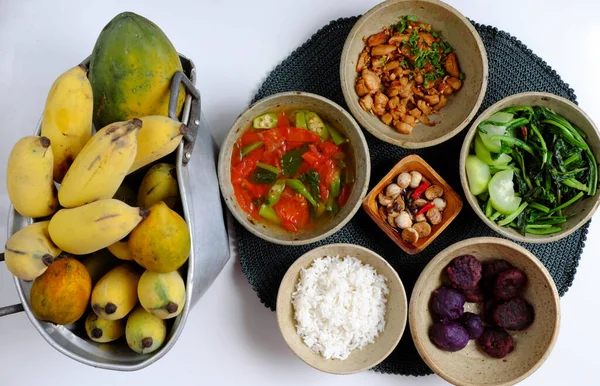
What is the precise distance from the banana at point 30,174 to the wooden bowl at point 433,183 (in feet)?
2.22

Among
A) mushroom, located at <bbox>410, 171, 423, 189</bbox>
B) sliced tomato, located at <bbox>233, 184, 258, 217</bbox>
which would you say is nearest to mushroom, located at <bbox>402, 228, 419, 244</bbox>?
mushroom, located at <bbox>410, 171, 423, 189</bbox>

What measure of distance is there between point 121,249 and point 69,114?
24 cm

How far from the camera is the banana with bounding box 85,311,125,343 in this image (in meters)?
0.94

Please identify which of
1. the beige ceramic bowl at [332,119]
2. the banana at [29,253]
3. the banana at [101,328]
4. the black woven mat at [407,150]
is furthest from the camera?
the black woven mat at [407,150]

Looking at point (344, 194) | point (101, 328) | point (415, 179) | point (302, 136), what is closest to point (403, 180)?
point (415, 179)

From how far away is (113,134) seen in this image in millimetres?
849

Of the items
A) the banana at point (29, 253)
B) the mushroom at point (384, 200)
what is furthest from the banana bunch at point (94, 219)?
the mushroom at point (384, 200)

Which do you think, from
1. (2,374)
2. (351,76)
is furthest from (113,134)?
(2,374)

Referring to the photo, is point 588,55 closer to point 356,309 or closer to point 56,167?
point 356,309

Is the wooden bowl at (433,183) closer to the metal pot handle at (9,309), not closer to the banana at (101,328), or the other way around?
the banana at (101,328)

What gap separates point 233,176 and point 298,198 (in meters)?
0.16

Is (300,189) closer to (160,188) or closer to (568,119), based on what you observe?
(160,188)

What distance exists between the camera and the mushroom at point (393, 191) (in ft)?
4.26

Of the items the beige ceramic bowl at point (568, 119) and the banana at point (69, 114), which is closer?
the banana at point (69, 114)
